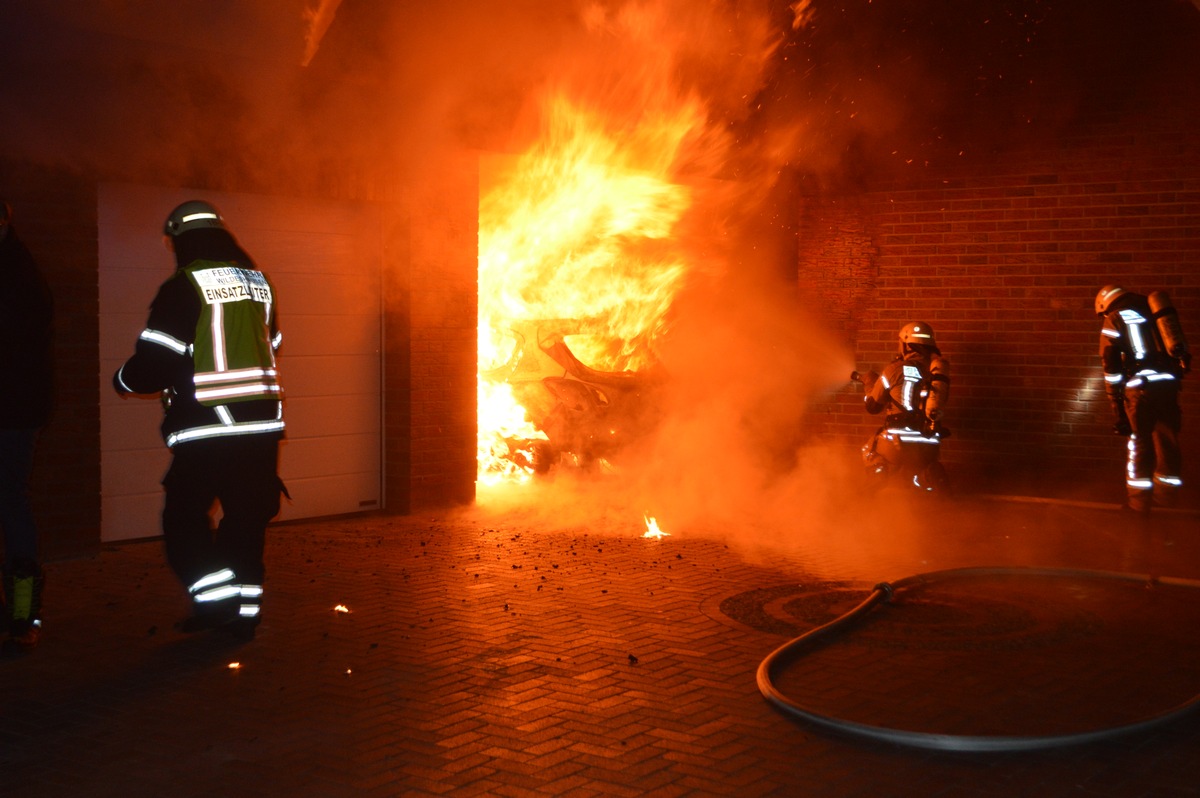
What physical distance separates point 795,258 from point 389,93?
17.1 ft

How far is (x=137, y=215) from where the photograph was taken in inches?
327

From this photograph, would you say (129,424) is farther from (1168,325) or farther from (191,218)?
(1168,325)

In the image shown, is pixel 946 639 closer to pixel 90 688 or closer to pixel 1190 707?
pixel 1190 707

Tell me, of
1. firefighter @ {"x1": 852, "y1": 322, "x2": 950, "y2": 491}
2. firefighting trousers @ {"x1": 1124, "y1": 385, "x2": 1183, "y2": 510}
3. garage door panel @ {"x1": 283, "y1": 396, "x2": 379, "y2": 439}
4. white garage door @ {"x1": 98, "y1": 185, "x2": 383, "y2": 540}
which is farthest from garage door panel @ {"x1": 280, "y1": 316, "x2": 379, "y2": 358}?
firefighting trousers @ {"x1": 1124, "y1": 385, "x2": 1183, "y2": 510}

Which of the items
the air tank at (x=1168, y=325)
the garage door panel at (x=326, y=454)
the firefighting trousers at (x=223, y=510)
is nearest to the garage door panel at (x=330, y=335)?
the garage door panel at (x=326, y=454)

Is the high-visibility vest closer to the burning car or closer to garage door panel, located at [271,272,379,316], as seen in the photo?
garage door panel, located at [271,272,379,316]

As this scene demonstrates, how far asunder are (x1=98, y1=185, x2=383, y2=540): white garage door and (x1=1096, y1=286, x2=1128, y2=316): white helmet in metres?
5.62

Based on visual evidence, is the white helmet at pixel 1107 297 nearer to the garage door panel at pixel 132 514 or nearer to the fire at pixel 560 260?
the fire at pixel 560 260

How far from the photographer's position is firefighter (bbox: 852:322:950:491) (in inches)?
413

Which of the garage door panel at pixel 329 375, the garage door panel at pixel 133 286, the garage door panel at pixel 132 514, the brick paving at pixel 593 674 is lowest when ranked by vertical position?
the brick paving at pixel 593 674

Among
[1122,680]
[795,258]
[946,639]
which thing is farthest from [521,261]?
[1122,680]

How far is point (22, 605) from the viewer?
576cm

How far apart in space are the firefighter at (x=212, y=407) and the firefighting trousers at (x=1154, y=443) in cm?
652

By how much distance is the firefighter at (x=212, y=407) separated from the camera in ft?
19.4
